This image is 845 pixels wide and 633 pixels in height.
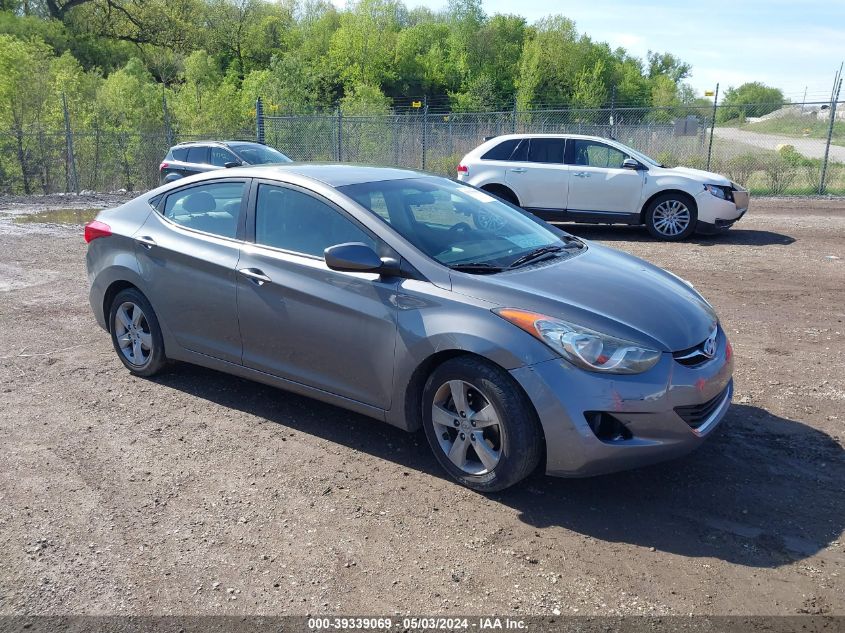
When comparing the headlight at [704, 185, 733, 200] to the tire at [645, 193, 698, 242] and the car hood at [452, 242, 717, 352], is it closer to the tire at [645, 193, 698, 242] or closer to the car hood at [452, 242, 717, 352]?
the tire at [645, 193, 698, 242]

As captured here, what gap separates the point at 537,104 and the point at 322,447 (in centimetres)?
6762

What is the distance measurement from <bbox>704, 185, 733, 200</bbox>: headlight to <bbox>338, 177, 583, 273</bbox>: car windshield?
26.1ft

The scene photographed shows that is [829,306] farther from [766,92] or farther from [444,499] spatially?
[766,92]

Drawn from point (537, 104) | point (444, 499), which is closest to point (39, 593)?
point (444, 499)

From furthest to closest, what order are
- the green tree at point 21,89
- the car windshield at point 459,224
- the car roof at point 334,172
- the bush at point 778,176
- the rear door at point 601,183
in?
1. the green tree at point 21,89
2. the bush at point 778,176
3. the rear door at point 601,183
4. the car roof at point 334,172
5. the car windshield at point 459,224

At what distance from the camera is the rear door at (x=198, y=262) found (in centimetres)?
496

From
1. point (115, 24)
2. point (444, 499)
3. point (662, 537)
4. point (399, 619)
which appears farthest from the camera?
point (115, 24)

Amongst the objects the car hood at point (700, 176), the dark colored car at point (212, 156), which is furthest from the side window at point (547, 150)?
the dark colored car at point (212, 156)

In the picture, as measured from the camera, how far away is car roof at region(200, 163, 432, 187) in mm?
4865

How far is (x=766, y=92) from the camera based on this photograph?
9838cm

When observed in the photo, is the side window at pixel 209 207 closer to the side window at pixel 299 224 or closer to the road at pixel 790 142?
the side window at pixel 299 224

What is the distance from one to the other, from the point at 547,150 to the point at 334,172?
8.95 metres

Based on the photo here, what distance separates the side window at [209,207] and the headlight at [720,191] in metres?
9.25

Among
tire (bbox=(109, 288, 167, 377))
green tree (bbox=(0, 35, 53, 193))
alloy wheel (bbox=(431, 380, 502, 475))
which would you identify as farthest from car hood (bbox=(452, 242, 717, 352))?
green tree (bbox=(0, 35, 53, 193))
